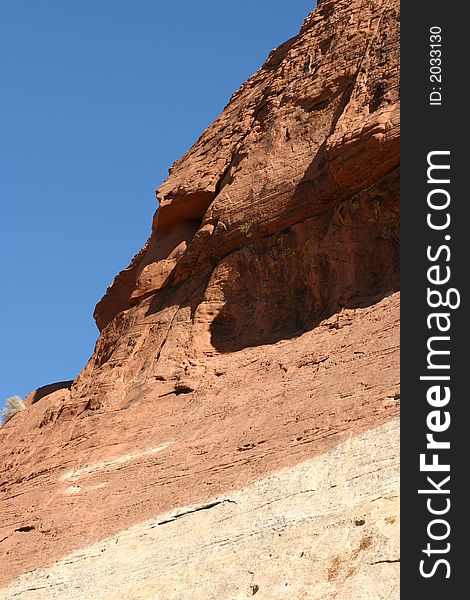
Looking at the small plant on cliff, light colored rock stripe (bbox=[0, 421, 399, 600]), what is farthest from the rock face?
the small plant on cliff

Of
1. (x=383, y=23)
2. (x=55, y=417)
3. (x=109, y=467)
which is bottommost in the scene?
(x=109, y=467)

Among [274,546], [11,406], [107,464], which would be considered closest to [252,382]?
[107,464]

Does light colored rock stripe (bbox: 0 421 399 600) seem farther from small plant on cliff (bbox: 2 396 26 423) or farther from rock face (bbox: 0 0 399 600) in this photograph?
small plant on cliff (bbox: 2 396 26 423)

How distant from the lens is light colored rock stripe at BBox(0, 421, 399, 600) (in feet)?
57.0

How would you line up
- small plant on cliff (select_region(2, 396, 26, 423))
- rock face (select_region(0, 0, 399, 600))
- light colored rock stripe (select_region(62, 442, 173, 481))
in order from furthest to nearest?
small plant on cliff (select_region(2, 396, 26, 423)), light colored rock stripe (select_region(62, 442, 173, 481)), rock face (select_region(0, 0, 399, 600))

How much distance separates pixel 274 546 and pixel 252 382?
6.53 meters

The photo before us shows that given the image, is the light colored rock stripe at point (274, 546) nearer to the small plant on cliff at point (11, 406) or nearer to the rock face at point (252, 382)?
the rock face at point (252, 382)

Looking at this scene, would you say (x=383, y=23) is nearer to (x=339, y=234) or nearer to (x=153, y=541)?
(x=339, y=234)

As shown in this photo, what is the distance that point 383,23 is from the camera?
28219mm

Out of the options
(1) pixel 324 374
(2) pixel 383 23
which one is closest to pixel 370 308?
(1) pixel 324 374

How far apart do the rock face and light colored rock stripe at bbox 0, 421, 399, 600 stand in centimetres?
3

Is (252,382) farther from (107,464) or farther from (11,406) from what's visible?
(11,406)

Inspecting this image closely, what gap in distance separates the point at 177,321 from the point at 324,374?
551 centimetres

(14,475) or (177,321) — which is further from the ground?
(177,321)
